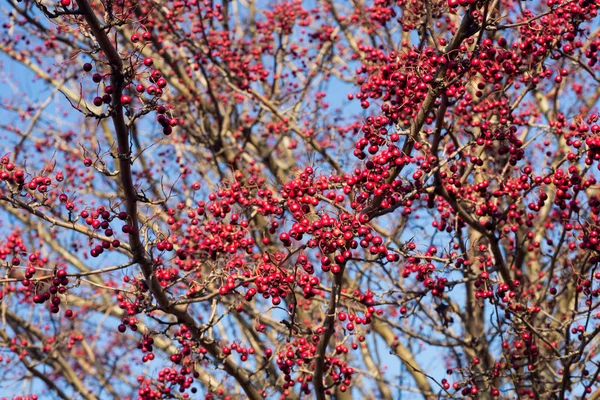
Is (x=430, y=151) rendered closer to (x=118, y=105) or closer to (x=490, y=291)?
(x=490, y=291)

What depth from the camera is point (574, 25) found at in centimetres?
549

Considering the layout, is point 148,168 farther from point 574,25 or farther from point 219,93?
point 574,25

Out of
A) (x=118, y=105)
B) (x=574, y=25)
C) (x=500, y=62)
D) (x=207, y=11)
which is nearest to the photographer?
(x=118, y=105)

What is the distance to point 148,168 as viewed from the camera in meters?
10.8

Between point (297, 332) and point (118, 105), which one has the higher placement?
point (118, 105)

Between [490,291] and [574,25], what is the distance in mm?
2255

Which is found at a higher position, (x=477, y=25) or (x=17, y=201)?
(x=477, y=25)

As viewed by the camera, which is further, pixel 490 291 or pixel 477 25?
pixel 490 291

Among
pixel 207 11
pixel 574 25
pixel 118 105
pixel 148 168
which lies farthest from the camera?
pixel 148 168

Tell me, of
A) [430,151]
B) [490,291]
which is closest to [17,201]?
[430,151]

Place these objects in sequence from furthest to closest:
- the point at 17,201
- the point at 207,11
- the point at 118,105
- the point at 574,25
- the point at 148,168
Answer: the point at 148,168, the point at 207,11, the point at 574,25, the point at 17,201, the point at 118,105

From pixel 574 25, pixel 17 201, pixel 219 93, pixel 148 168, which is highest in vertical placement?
pixel 219 93

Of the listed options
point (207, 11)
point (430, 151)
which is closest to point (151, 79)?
point (430, 151)

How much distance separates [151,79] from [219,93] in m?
6.79
